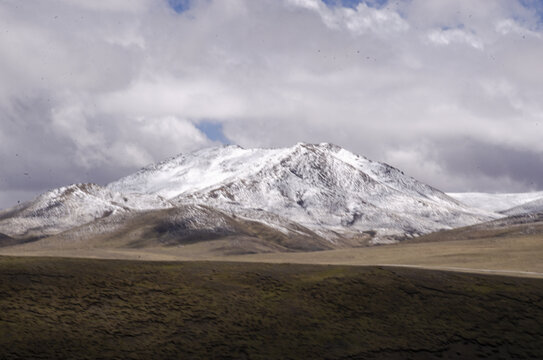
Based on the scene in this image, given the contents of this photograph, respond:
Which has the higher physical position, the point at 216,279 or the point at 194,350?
the point at 216,279

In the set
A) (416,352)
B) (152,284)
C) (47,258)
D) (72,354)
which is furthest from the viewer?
(47,258)

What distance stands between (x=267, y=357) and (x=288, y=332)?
7.30 feet

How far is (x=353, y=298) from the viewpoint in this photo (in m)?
29.8

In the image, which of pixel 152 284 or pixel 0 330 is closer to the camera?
pixel 0 330

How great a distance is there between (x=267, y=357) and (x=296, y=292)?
241 inches

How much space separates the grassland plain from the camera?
23.6m

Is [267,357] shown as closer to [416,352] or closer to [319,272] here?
[416,352]

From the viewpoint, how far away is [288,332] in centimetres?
2591

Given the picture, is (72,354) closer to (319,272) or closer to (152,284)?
(152,284)

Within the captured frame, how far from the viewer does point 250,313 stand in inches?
1062

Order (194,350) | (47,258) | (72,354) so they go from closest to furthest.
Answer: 1. (72,354)
2. (194,350)
3. (47,258)

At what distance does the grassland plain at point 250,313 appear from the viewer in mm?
23625

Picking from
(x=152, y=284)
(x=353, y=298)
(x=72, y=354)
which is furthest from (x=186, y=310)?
(x=353, y=298)

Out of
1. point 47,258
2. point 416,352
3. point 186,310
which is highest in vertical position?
point 47,258
